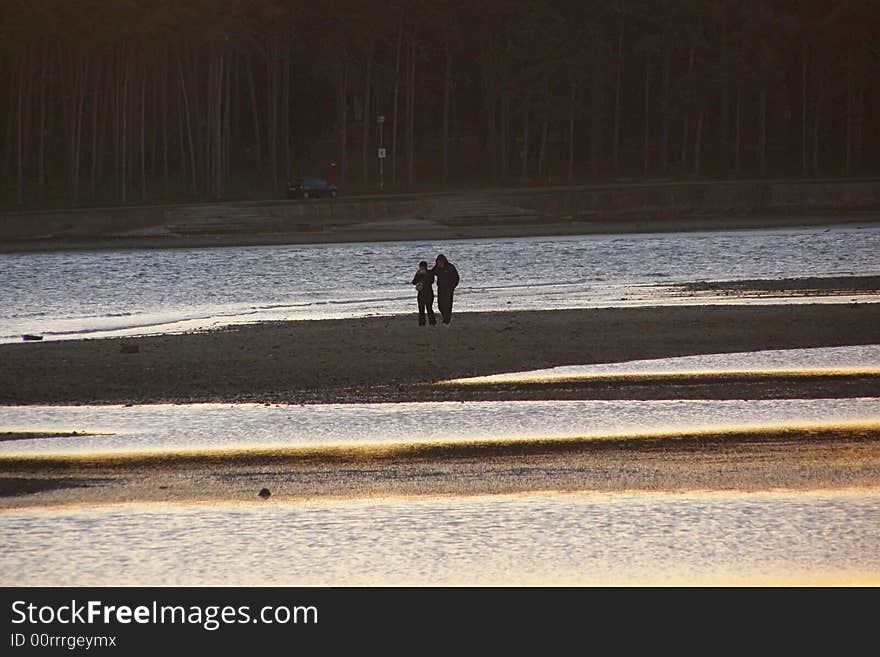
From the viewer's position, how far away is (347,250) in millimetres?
66188

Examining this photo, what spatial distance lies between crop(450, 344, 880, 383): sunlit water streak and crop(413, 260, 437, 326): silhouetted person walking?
5272mm

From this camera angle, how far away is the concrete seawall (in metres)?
77.2

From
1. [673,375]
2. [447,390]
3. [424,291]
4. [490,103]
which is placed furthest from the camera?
[490,103]

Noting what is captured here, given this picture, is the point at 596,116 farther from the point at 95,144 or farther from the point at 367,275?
the point at 367,275

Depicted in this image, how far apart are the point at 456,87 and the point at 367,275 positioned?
2687 inches

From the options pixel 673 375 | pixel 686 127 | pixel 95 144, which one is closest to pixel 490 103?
pixel 686 127

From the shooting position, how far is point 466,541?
44.1 ft

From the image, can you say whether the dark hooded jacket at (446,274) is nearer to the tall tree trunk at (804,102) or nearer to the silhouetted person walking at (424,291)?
the silhouetted person walking at (424,291)

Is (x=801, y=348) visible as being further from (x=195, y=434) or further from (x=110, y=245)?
(x=110, y=245)

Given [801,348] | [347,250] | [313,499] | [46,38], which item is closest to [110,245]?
[347,250]

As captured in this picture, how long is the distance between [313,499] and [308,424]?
4.09 metres

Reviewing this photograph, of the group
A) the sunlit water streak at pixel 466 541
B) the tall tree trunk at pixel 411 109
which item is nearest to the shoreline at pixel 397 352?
the sunlit water streak at pixel 466 541

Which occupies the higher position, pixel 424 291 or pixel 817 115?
pixel 817 115

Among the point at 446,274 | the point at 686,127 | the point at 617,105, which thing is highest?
the point at 617,105
